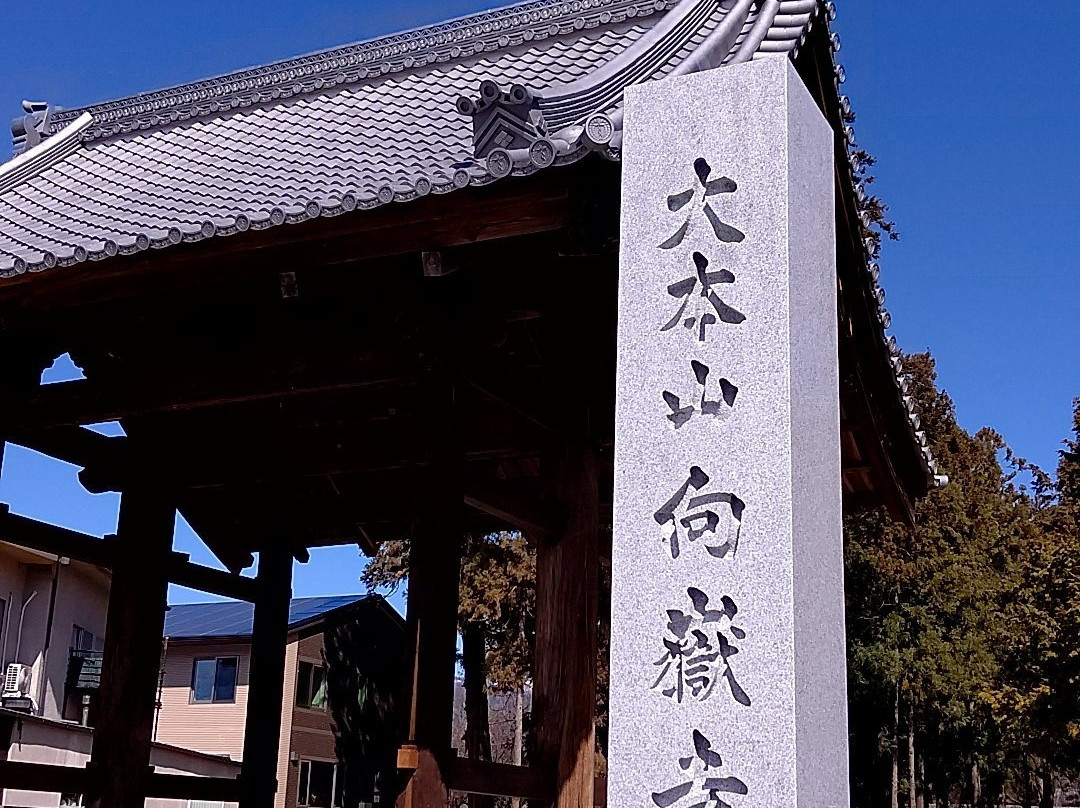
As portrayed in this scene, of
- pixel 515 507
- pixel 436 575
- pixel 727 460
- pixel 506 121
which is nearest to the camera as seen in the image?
pixel 727 460

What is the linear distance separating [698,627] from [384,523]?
18.1 ft

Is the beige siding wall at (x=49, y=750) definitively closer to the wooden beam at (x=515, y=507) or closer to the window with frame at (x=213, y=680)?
the window with frame at (x=213, y=680)

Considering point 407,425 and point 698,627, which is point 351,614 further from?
point 698,627

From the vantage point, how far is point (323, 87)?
7441 mm

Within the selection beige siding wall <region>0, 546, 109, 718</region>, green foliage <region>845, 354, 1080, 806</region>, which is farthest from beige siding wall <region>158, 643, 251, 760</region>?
green foliage <region>845, 354, 1080, 806</region>

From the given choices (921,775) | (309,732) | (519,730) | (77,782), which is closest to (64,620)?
(309,732)

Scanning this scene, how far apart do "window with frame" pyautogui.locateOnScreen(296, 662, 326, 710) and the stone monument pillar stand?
23.5m

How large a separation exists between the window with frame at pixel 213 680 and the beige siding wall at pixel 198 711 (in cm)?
10

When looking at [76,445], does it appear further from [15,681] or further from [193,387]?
[15,681]

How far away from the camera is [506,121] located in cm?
443

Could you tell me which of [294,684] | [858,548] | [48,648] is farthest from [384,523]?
[294,684]

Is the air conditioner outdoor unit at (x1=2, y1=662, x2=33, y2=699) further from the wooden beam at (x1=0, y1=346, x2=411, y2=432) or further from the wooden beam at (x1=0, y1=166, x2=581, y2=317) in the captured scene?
the wooden beam at (x1=0, y1=166, x2=581, y2=317)

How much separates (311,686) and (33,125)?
19780 millimetres

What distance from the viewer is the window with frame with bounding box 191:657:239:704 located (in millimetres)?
25734
